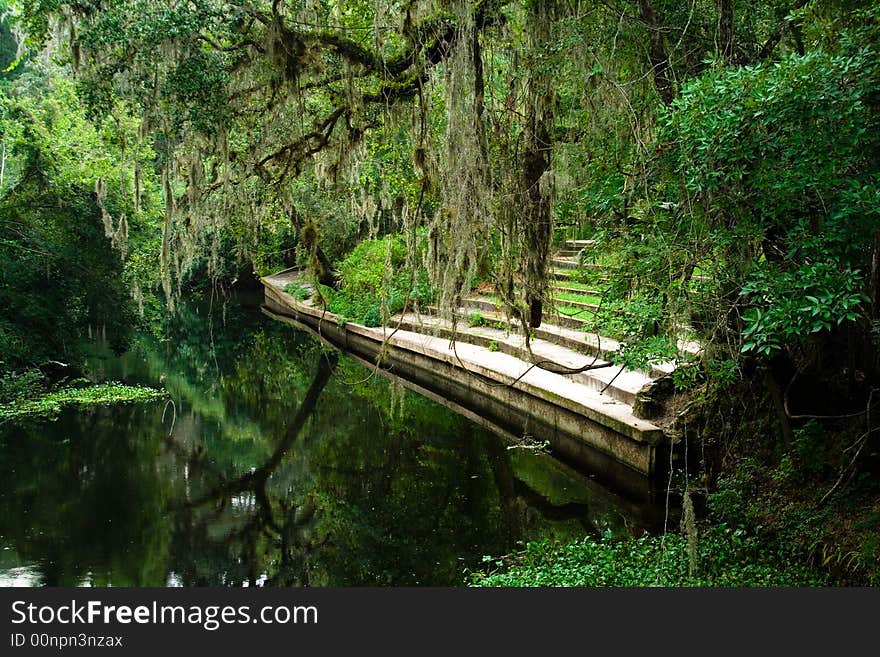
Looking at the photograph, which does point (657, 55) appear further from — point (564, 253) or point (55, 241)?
point (564, 253)

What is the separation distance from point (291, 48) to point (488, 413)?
6532 mm

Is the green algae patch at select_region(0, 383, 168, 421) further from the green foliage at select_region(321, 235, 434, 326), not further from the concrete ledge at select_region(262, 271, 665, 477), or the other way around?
the green foliage at select_region(321, 235, 434, 326)

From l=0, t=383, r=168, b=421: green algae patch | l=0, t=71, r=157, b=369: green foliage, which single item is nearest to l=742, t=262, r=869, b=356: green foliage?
l=0, t=71, r=157, b=369: green foliage

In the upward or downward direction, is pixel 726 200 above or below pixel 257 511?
above

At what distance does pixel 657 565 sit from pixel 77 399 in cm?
1004

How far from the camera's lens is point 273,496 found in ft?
28.9

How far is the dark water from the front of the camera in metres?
6.85

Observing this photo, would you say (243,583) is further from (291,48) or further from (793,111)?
(793,111)

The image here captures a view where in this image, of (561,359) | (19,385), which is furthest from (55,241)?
(561,359)

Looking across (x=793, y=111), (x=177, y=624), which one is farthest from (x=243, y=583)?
(x=793, y=111)

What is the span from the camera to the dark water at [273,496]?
6852mm

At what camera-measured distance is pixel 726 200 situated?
183 inches

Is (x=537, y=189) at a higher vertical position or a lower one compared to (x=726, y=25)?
lower

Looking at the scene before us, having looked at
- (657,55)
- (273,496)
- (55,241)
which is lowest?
(273,496)
